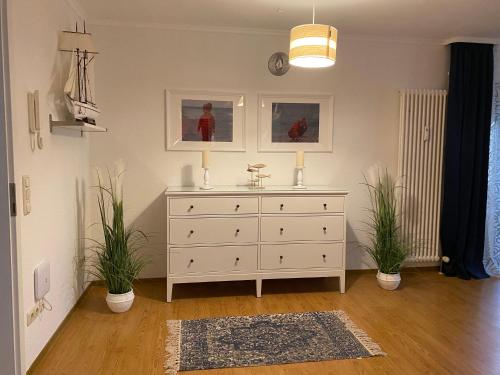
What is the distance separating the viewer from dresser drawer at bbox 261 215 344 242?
344cm

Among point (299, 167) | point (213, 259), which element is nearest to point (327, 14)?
point (299, 167)

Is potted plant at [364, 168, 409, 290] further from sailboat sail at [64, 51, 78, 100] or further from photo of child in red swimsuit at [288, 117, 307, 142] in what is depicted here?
sailboat sail at [64, 51, 78, 100]

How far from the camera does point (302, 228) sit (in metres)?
3.48

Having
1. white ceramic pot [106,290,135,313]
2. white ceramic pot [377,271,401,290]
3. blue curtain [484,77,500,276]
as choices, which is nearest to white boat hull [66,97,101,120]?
white ceramic pot [106,290,135,313]

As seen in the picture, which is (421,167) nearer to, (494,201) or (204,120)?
(494,201)

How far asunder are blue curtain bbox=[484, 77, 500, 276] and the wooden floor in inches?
13.0

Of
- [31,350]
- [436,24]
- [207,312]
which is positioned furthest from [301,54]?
[31,350]

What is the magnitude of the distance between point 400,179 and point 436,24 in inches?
57.3

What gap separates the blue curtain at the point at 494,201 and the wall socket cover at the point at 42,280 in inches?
161

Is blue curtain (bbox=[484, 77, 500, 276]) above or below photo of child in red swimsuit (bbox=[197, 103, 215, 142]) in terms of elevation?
below

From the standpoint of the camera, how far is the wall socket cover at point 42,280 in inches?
89.7

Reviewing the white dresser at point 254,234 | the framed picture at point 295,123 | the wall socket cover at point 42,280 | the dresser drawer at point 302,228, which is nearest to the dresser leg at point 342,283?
the white dresser at point 254,234

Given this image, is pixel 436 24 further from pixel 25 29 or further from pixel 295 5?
pixel 25 29

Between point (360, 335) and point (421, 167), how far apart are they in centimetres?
203
